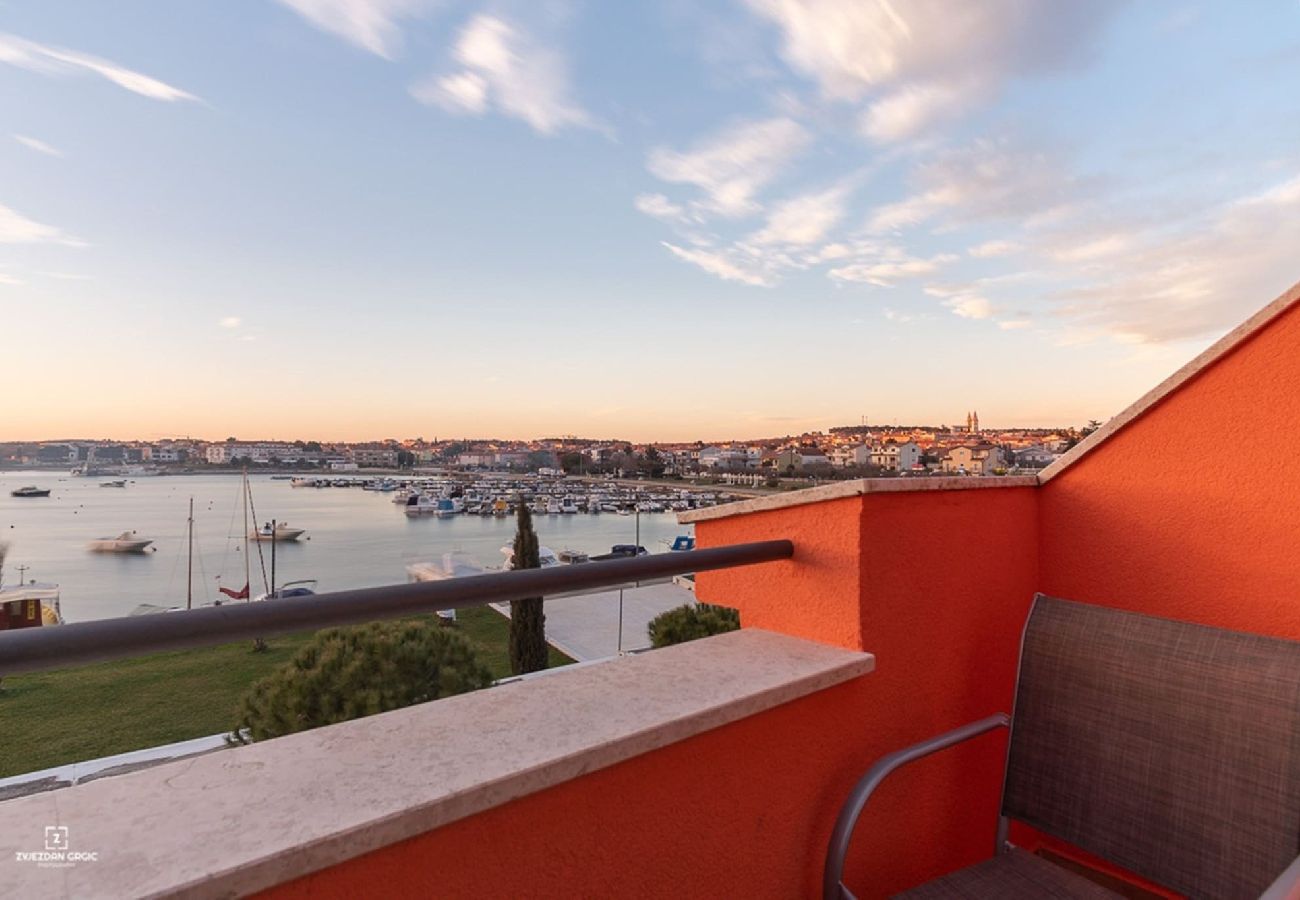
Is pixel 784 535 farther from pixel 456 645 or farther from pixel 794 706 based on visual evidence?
pixel 456 645

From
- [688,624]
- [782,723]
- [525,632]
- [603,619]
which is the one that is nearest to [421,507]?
[603,619]

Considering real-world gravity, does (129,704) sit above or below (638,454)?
below

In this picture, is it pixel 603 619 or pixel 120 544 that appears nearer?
pixel 603 619

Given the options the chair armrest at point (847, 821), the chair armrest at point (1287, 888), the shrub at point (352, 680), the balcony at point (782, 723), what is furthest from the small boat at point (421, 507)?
the chair armrest at point (1287, 888)

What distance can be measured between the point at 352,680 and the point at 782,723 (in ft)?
22.7

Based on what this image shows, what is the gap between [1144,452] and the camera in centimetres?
176

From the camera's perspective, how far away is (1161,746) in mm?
1352

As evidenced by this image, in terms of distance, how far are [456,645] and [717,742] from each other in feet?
24.0

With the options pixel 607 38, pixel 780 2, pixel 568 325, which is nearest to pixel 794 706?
pixel 780 2

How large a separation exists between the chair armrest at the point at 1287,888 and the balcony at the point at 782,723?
683 millimetres

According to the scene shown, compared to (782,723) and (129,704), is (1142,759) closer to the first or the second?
(782,723)

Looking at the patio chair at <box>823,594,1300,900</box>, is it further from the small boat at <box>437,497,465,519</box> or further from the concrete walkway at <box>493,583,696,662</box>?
the small boat at <box>437,497,465,519</box>

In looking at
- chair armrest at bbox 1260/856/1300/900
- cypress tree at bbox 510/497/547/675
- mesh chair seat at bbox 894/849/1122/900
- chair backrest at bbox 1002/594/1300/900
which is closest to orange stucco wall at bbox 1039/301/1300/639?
chair backrest at bbox 1002/594/1300/900

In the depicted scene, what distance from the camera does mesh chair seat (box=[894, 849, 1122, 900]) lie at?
4.47 ft
